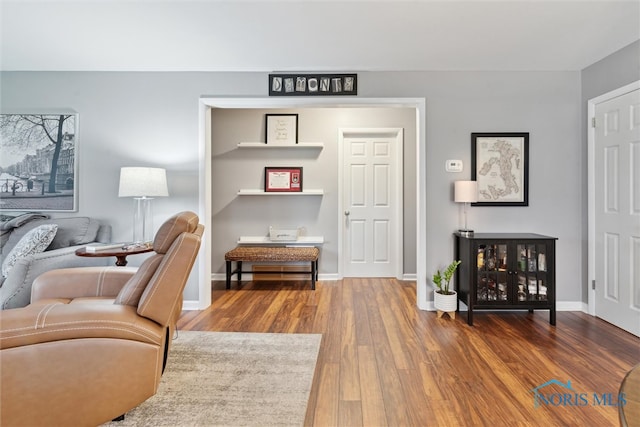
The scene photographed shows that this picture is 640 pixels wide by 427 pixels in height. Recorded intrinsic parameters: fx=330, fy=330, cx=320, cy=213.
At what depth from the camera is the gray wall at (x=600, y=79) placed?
2760mm

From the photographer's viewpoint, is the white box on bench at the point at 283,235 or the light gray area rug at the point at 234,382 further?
the white box on bench at the point at 283,235

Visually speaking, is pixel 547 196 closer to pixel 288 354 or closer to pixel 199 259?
pixel 288 354

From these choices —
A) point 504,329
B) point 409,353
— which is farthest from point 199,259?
point 504,329

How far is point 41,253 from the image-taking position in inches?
103

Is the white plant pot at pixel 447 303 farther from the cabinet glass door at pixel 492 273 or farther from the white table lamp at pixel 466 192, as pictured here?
the white table lamp at pixel 466 192

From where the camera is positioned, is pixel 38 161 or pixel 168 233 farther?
pixel 38 161

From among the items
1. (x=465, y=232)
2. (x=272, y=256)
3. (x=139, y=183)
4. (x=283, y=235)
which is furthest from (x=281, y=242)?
(x=465, y=232)

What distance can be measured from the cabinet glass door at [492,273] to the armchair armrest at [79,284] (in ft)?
9.31

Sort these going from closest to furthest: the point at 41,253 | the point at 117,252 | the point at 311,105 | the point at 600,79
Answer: the point at 41,253, the point at 117,252, the point at 600,79, the point at 311,105

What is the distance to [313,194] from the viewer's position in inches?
183

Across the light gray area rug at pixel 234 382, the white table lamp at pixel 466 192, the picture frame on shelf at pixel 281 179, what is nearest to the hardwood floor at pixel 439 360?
the light gray area rug at pixel 234 382

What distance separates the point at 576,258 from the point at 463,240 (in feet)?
4.03

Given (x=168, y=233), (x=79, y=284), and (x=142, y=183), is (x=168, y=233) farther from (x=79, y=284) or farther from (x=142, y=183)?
(x=142, y=183)

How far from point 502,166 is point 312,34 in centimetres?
224
